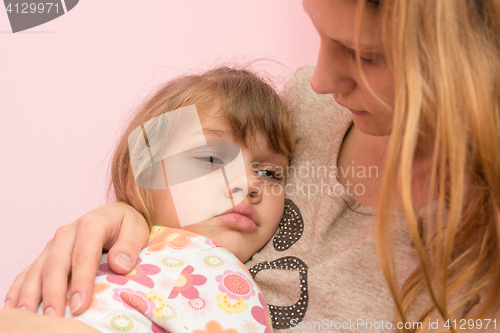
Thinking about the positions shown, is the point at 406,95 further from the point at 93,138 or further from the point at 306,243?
the point at 93,138

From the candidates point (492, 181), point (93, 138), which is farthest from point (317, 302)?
point (93, 138)

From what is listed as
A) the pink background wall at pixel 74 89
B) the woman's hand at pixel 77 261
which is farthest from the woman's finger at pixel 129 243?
the pink background wall at pixel 74 89

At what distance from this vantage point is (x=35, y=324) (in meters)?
0.47

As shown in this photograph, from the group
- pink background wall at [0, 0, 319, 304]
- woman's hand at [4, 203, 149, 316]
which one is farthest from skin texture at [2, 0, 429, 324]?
pink background wall at [0, 0, 319, 304]

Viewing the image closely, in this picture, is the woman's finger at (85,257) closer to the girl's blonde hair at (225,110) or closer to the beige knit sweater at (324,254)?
the girl's blonde hair at (225,110)

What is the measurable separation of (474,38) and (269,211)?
0.48 metres

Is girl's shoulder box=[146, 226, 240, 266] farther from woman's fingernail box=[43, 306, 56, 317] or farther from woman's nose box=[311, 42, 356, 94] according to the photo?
woman's nose box=[311, 42, 356, 94]

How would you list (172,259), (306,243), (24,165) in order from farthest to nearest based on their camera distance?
(24,165)
(306,243)
(172,259)

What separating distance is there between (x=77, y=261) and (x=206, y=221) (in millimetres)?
273

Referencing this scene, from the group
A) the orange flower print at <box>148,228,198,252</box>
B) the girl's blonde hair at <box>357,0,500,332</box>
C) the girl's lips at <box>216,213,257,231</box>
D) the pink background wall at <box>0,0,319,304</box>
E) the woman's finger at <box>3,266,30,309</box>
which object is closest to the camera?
the girl's blonde hair at <box>357,0,500,332</box>

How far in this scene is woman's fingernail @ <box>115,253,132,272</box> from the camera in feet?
1.92

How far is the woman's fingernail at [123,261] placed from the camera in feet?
1.92

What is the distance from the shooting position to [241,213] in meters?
0.81

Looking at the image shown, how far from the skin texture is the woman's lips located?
16cm
